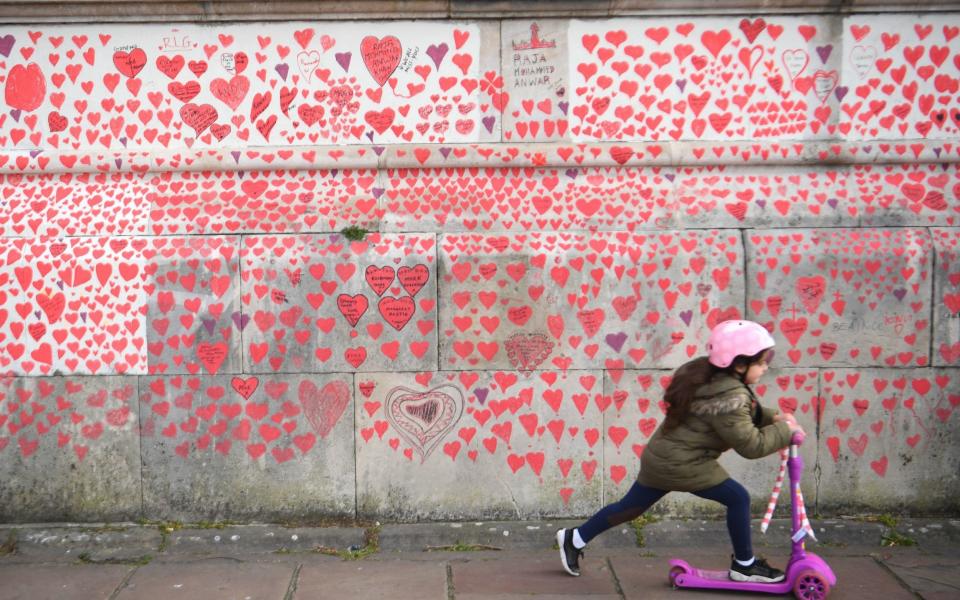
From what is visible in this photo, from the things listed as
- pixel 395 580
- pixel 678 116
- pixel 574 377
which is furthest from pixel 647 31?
pixel 395 580

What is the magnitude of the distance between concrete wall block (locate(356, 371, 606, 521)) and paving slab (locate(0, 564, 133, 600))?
4.63 ft

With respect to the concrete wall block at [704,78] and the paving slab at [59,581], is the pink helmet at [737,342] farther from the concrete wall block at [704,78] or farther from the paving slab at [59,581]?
the paving slab at [59,581]

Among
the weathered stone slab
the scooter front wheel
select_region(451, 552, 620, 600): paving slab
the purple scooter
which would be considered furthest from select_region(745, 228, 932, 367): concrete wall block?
the weathered stone slab

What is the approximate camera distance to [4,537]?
4.77 metres

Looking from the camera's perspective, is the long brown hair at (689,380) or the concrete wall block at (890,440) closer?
the long brown hair at (689,380)

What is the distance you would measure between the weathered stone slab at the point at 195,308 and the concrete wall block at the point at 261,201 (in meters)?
0.13

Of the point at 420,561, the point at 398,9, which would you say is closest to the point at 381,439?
the point at 420,561

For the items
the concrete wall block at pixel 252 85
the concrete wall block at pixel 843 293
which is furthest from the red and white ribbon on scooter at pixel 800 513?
the concrete wall block at pixel 252 85

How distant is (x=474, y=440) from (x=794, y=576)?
1891mm

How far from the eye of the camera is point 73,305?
4906mm

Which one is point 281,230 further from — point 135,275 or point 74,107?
point 74,107

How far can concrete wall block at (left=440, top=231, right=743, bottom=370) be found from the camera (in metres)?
4.87

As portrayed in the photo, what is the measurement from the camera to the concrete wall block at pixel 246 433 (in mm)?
4891

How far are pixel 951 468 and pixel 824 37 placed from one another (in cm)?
274
